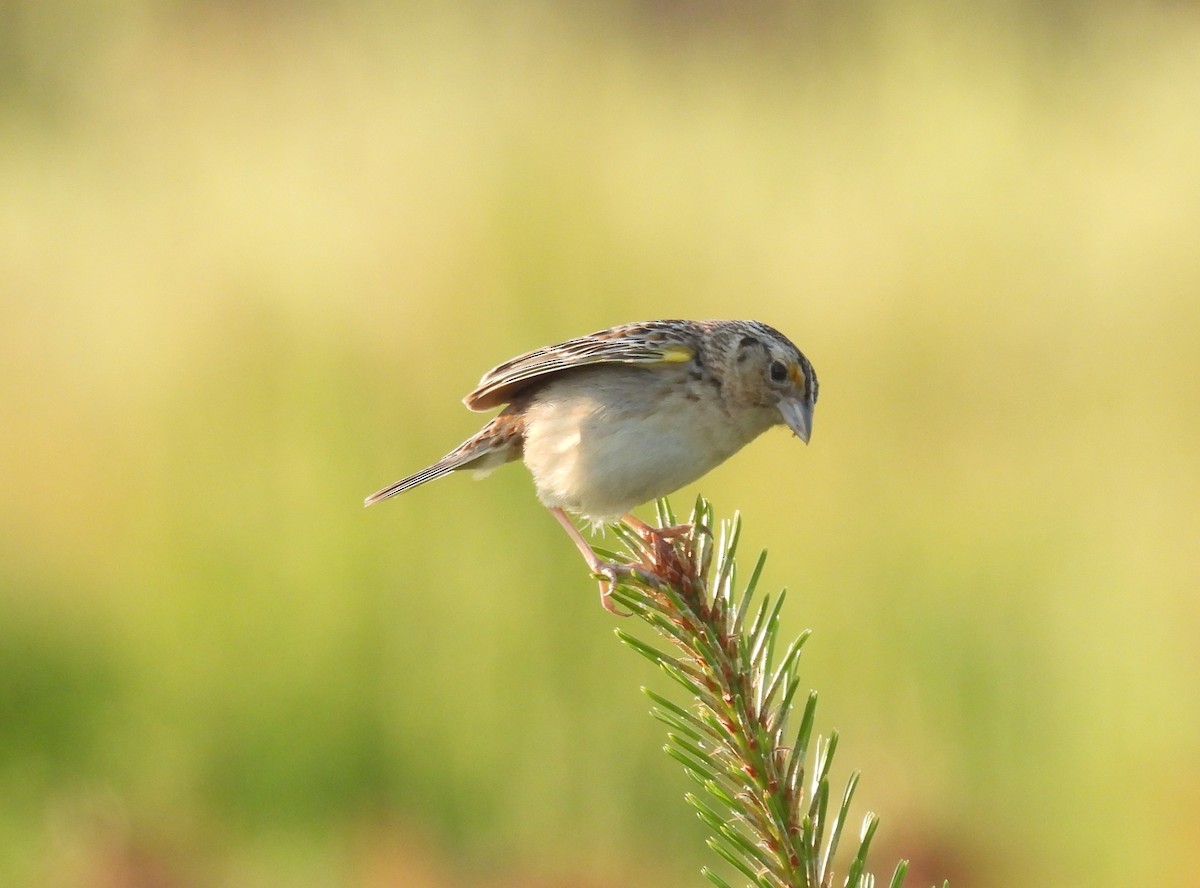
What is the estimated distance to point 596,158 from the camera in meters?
3.61

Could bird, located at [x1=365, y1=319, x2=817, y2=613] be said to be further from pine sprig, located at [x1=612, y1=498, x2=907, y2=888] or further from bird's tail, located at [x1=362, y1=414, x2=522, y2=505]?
pine sprig, located at [x1=612, y1=498, x2=907, y2=888]

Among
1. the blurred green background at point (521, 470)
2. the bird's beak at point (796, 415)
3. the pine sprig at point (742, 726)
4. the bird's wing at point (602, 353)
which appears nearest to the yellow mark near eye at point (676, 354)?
the bird's wing at point (602, 353)

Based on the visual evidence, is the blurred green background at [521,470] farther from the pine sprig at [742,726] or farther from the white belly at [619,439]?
the pine sprig at [742,726]

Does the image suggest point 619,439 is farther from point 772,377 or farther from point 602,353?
point 772,377

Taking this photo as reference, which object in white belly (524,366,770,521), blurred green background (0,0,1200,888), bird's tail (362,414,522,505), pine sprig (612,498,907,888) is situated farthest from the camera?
blurred green background (0,0,1200,888)

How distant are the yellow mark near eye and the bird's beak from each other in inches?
5.1

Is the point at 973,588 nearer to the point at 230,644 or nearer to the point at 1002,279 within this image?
the point at 1002,279

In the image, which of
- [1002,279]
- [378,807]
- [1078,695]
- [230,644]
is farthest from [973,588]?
[230,644]

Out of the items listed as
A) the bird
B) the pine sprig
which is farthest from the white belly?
the pine sprig

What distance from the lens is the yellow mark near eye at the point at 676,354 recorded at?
62.2 inches

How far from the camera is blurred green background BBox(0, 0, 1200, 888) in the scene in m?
2.55

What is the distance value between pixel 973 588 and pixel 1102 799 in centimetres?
49

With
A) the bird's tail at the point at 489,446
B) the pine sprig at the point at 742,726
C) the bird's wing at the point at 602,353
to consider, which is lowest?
the pine sprig at the point at 742,726

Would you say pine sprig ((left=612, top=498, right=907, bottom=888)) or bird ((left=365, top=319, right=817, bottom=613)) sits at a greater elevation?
bird ((left=365, top=319, right=817, bottom=613))
